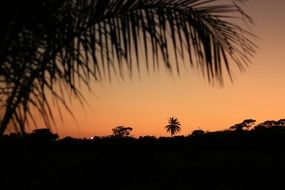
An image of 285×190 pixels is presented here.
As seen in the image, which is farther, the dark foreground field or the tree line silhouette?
the tree line silhouette

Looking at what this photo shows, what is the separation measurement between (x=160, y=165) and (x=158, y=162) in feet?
2.99

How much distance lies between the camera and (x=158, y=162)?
27.9m

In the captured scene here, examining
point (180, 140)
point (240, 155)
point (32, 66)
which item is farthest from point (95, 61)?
point (180, 140)

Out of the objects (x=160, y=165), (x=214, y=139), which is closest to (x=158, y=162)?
(x=160, y=165)

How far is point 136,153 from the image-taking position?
22094mm

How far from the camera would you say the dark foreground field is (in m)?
20.9

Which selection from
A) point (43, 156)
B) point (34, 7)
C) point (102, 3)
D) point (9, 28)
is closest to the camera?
point (34, 7)

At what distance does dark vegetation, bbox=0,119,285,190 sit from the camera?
21109mm

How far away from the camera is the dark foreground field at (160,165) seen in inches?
823

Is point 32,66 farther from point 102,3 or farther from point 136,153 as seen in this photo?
point 136,153

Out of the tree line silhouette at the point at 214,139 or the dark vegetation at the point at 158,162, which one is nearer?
the dark vegetation at the point at 158,162

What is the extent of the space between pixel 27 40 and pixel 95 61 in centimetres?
37

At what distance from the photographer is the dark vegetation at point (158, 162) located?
831 inches

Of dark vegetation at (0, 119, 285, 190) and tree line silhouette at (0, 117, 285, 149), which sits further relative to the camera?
tree line silhouette at (0, 117, 285, 149)
